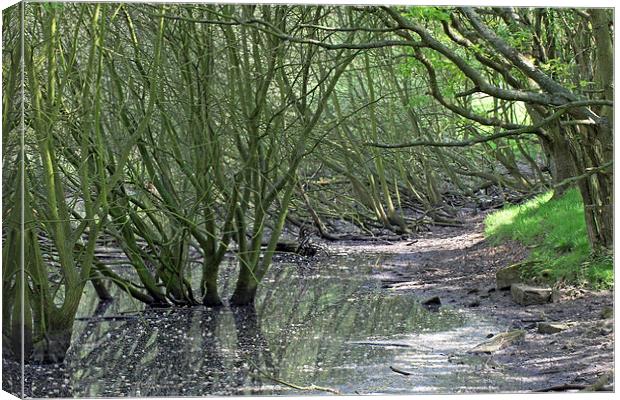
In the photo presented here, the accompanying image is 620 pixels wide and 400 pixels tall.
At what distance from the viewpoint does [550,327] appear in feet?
22.8

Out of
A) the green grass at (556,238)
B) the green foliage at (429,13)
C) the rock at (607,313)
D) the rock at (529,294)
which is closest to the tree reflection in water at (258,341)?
the rock at (529,294)

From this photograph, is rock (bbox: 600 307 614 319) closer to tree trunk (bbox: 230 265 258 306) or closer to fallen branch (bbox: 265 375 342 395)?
fallen branch (bbox: 265 375 342 395)

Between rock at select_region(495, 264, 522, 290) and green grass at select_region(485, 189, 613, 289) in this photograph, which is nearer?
rock at select_region(495, 264, 522, 290)

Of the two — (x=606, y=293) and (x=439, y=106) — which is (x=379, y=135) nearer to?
(x=439, y=106)

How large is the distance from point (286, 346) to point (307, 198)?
3.45 feet

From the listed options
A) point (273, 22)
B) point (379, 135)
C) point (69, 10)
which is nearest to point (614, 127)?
point (379, 135)

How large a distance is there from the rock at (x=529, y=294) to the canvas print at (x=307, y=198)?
0.6 inches

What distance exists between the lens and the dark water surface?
664 cm

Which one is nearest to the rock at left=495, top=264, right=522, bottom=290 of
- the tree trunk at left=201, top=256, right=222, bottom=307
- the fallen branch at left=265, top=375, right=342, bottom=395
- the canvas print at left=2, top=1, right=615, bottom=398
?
the canvas print at left=2, top=1, right=615, bottom=398

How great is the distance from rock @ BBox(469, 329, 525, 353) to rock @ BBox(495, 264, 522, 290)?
30cm

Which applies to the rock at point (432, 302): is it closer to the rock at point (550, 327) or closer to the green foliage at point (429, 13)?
the rock at point (550, 327)

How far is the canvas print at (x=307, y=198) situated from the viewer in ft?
22.0

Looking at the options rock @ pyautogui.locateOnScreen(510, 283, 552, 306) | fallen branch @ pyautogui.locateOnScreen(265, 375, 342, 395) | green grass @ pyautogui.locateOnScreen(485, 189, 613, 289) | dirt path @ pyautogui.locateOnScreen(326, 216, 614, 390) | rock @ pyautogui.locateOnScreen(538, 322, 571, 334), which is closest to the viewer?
fallen branch @ pyautogui.locateOnScreen(265, 375, 342, 395)

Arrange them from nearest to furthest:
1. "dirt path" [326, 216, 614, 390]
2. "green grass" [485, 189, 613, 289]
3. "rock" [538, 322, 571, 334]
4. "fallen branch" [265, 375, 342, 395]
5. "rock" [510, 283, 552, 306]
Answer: "fallen branch" [265, 375, 342, 395] < "dirt path" [326, 216, 614, 390] < "rock" [538, 322, 571, 334] < "rock" [510, 283, 552, 306] < "green grass" [485, 189, 613, 289]
